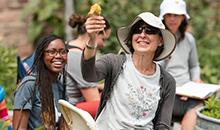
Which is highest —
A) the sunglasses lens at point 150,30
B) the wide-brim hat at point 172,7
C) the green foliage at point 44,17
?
the wide-brim hat at point 172,7

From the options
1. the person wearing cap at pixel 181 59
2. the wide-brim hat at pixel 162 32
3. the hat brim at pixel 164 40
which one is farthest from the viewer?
the person wearing cap at pixel 181 59

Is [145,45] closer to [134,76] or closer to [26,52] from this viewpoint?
[134,76]

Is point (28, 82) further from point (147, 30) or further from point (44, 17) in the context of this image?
point (44, 17)

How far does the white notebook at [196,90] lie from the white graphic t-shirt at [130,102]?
1079mm

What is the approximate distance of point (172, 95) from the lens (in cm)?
334

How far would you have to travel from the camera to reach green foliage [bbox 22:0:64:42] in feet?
23.2

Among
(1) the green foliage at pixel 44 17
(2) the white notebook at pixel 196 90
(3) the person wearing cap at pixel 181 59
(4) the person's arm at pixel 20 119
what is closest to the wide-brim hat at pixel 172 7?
(3) the person wearing cap at pixel 181 59

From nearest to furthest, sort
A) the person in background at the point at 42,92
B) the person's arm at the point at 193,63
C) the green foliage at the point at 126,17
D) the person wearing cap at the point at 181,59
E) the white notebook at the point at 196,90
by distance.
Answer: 1. the person in background at the point at 42,92
2. the white notebook at the point at 196,90
3. the person wearing cap at the point at 181,59
4. the person's arm at the point at 193,63
5. the green foliage at the point at 126,17

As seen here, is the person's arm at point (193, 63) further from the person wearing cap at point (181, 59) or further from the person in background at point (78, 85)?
the person in background at point (78, 85)

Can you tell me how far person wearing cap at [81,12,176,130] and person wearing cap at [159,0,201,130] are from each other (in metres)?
1.18

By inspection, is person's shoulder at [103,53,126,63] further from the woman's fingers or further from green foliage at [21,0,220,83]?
green foliage at [21,0,220,83]

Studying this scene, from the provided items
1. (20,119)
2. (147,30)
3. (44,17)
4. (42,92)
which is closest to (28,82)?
(42,92)

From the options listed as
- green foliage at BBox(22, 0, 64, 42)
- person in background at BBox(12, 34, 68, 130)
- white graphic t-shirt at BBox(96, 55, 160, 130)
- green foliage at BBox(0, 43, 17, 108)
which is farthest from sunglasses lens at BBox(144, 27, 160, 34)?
green foliage at BBox(22, 0, 64, 42)

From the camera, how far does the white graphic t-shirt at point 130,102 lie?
125 inches
